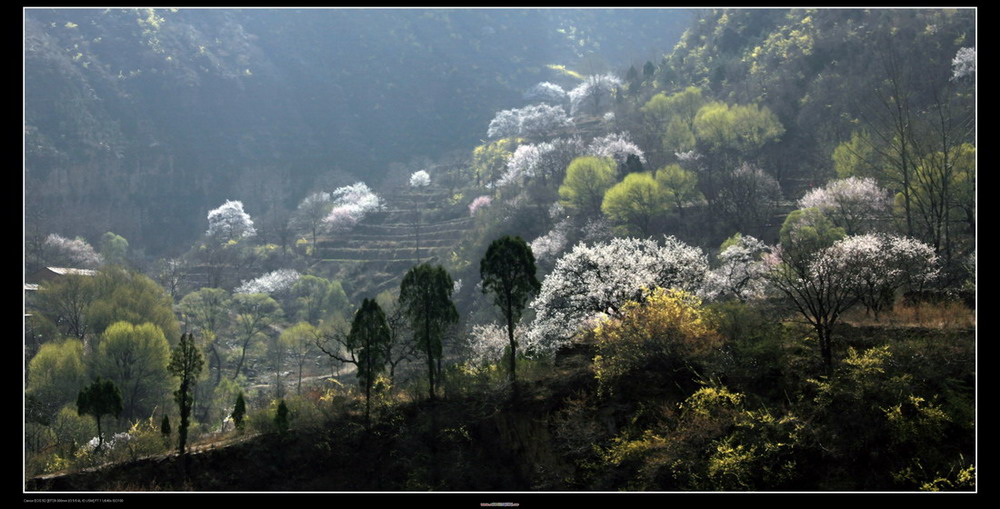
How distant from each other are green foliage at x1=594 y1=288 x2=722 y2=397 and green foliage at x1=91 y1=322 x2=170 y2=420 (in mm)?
39655

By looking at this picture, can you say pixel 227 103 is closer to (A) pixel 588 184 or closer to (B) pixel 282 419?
(A) pixel 588 184

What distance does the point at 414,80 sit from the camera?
184250 mm

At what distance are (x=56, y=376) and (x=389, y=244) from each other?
174ft

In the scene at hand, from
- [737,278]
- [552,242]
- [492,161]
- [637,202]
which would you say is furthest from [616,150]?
[737,278]

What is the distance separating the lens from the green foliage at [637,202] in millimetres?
68812

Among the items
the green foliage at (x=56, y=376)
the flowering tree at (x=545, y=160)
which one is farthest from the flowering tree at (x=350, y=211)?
the green foliage at (x=56, y=376)

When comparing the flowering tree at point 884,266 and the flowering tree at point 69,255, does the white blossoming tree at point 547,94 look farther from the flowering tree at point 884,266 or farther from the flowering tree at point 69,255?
the flowering tree at point 884,266

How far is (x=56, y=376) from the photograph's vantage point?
51.1 metres

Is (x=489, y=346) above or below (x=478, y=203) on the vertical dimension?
below

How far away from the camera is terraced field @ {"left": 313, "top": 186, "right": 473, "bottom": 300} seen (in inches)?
3622

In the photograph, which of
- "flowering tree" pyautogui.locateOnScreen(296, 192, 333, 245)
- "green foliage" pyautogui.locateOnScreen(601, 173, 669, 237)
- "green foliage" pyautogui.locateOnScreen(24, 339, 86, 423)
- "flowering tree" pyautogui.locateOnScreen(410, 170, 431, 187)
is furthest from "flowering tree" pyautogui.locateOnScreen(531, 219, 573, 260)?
"flowering tree" pyautogui.locateOnScreen(410, 170, 431, 187)

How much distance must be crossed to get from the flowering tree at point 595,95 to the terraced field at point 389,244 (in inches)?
1063

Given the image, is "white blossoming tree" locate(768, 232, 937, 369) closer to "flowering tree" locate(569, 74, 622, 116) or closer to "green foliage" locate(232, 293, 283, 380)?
"green foliage" locate(232, 293, 283, 380)

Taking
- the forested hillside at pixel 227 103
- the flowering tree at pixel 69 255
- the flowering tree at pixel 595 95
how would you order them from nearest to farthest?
the flowering tree at pixel 69 255 < the flowering tree at pixel 595 95 < the forested hillside at pixel 227 103
